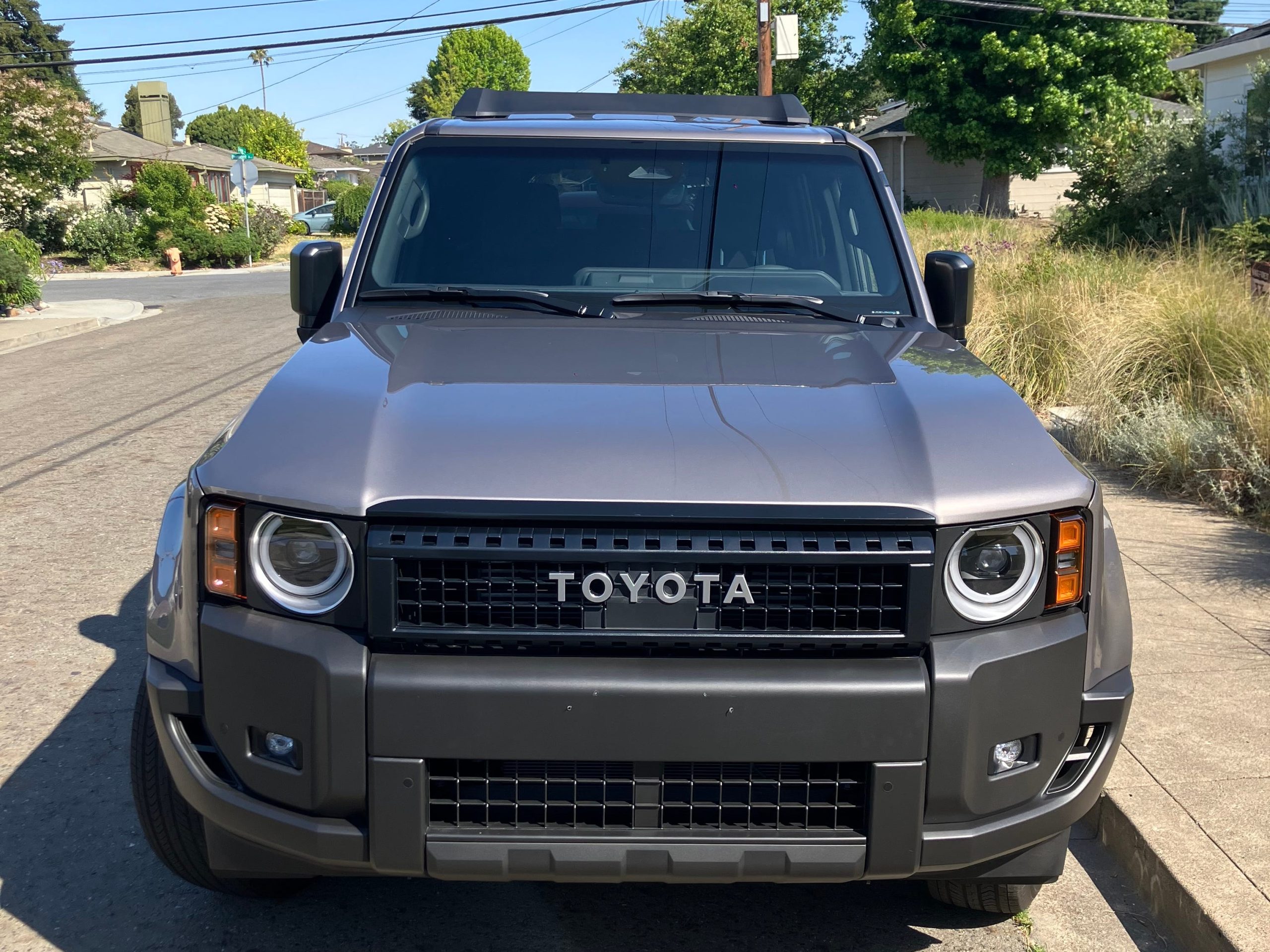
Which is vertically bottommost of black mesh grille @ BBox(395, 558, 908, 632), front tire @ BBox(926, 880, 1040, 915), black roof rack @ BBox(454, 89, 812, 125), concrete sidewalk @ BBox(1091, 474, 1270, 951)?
front tire @ BBox(926, 880, 1040, 915)

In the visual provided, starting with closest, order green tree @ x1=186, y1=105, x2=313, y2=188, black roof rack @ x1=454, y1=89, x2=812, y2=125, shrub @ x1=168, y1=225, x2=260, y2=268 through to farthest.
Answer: black roof rack @ x1=454, y1=89, x2=812, y2=125 < shrub @ x1=168, y1=225, x2=260, y2=268 < green tree @ x1=186, y1=105, x2=313, y2=188

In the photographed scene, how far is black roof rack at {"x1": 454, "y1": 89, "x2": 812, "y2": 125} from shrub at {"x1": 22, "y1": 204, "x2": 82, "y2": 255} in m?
36.8

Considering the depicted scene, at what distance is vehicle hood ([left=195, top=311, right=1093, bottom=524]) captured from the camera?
2475 mm

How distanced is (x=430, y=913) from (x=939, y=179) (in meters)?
49.5

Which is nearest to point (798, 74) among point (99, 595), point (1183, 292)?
point (1183, 292)

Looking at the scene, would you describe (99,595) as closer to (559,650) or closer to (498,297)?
(498,297)

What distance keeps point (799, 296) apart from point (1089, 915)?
6.27 ft

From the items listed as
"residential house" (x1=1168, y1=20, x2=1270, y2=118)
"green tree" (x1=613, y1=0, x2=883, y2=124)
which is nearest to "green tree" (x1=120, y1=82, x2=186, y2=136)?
"green tree" (x1=613, y1=0, x2=883, y2=124)

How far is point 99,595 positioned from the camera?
19.0ft

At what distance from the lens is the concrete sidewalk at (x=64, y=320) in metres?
17.1

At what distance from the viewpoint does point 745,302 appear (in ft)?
12.2

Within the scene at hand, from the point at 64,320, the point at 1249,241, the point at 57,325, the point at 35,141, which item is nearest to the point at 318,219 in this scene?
the point at 35,141

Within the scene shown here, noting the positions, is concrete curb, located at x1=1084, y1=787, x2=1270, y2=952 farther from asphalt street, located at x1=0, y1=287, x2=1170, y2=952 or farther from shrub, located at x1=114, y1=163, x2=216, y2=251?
shrub, located at x1=114, y1=163, x2=216, y2=251

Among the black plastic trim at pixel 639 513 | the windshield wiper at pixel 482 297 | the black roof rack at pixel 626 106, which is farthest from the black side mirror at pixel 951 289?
the black plastic trim at pixel 639 513
